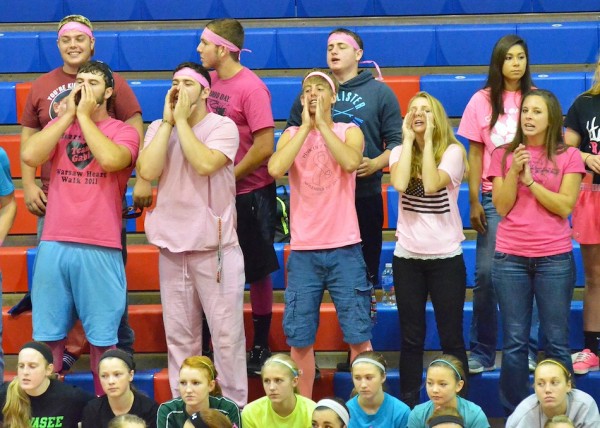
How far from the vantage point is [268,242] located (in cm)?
524

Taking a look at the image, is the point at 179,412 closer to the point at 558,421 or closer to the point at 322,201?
the point at 322,201

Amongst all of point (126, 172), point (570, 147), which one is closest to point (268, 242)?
point (126, 172)

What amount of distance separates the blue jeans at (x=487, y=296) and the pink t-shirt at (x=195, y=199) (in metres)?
1.18

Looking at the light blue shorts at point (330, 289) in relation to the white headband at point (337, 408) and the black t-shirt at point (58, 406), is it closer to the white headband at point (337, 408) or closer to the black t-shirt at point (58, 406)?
the white headband at point (337, 408)

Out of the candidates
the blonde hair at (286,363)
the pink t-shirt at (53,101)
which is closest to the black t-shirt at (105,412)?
the blonde hair at (286,363)

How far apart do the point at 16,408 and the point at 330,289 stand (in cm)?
142

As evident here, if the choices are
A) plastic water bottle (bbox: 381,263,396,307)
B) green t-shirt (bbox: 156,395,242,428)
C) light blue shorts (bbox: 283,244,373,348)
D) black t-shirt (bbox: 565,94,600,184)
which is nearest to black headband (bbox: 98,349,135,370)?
green t-shirt (bbox: 156,395,242,428)

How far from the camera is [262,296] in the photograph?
208 inches

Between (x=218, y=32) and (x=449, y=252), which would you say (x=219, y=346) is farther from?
(x=218, y=32)

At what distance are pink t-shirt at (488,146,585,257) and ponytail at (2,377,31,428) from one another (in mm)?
2099

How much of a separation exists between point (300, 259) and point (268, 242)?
14.4 inches

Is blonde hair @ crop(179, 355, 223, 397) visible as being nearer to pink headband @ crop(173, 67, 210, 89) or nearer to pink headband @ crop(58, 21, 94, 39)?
pink headband @ crop(173, 67, 210, 89)

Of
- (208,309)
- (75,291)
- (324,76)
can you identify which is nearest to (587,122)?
(324,76)

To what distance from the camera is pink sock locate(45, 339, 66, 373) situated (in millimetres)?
4867
